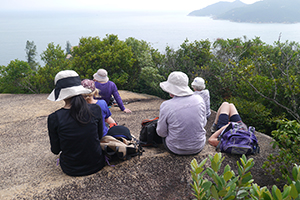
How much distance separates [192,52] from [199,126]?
21.0 feet

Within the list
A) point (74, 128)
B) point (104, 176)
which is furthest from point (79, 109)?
point (104, 176)

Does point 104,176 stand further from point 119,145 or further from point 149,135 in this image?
point 149,135

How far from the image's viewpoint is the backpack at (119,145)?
10.6 ft

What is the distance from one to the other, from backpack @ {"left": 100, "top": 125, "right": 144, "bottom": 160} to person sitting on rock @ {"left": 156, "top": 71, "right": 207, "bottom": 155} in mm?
477

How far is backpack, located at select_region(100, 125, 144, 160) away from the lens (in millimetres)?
3240

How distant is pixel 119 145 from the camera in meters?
3.27

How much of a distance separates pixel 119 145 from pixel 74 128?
30.2 inches

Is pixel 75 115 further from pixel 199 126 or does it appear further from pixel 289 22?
pixel 289 22

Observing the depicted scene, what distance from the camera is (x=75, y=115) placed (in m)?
2.71

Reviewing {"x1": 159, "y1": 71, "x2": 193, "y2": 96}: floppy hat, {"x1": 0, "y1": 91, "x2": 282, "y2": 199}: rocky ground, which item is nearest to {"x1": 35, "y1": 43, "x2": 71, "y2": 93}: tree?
{"x1": 0, "y1": 91, "x2": 282, "y2": 199}: rocky ground

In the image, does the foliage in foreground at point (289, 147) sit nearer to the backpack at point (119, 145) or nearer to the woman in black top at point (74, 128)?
the backpack at point (119, 145)

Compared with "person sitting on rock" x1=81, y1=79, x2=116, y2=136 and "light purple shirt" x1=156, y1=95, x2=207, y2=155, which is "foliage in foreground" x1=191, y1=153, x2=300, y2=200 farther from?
"person sitting on rock" x1=81, y1=79, x2=116, y2=136

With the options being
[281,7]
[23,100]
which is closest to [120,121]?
[23,100]

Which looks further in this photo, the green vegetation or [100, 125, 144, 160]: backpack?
the green vegetation
